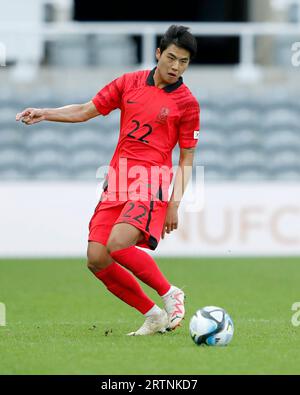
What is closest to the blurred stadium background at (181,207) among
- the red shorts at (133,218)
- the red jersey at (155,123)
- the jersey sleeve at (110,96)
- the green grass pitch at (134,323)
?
the green grass pitch at (134,323)

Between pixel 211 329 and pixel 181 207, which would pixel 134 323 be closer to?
pixel 211 329

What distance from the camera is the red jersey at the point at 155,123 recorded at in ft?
25.9

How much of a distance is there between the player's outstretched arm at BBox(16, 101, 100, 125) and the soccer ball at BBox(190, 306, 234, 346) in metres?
1.85

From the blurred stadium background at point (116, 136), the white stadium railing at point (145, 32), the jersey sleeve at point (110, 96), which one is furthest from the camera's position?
the white stadium railing at point (145, 32)

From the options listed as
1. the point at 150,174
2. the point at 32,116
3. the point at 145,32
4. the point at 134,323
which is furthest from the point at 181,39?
the point at 145,32

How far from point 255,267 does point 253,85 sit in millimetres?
5572

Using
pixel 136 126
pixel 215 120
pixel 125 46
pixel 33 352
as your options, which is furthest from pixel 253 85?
pixel 33 352

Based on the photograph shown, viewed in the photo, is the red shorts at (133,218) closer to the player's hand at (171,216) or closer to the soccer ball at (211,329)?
the player's hand at (171,216)

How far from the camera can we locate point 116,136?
17922 millimetres

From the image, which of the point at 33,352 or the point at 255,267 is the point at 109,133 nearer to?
the point at 255,267

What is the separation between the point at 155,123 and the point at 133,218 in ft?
2.43

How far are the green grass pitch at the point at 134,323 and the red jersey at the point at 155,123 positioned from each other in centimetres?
130

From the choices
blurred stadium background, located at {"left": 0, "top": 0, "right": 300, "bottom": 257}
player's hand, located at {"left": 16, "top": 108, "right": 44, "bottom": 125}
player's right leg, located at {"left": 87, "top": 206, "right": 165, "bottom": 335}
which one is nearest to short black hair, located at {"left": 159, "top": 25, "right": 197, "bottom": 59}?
player's hand, located at {"left": 16, "top": 108, "right": 44, "bottom": 125}
